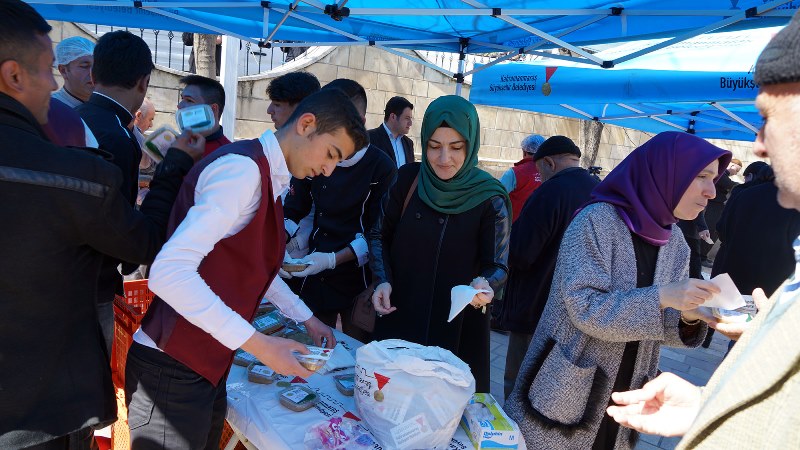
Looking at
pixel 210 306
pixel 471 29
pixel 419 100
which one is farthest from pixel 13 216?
pixel 419 100

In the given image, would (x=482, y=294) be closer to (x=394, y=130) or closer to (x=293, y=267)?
(x=293, y=267)

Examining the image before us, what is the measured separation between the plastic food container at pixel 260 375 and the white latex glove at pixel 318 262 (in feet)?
2.26

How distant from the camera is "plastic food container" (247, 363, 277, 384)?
1.98 m

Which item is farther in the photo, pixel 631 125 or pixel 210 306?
pixel 631 125

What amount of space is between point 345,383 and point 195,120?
1.06 m

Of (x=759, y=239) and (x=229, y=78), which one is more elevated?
(x=229, y=78)

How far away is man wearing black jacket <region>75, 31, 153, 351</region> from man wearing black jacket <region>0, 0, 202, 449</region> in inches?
34.2

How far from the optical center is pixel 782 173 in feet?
3.06

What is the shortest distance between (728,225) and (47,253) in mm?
4806

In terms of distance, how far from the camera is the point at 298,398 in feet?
6.04

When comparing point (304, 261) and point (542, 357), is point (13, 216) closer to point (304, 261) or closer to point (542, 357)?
point (304, 261)

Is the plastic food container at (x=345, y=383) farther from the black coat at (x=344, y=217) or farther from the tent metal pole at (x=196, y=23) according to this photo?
the tent metal pole at (x=196, y=23)

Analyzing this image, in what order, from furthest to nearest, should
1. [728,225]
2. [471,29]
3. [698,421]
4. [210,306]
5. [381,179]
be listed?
1. [471,29]
2. [728,225]
3. [381,179]
4. [210,306]
5. [698,421]

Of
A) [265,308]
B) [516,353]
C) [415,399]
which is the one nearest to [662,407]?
[415,399]
